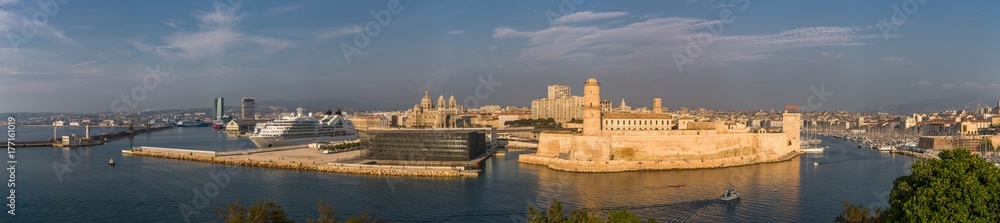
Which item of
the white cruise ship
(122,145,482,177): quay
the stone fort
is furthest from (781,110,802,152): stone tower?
the white cruise ship

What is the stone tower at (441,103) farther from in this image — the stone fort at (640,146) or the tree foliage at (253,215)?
the tree foliage at (253,215)

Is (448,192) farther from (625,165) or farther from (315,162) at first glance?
(315,162)

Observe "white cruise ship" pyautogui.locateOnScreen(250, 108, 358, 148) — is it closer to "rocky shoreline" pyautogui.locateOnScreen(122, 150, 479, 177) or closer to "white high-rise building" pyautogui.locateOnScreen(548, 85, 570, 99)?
"rocky shoreline" pyautogui.locateOnScreen(122, 150, 479, 177)

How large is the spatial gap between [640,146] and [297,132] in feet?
107

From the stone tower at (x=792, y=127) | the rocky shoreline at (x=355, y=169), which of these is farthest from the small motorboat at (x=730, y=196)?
the stone tower at (x=792, y=127)

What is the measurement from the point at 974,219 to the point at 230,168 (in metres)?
30.9

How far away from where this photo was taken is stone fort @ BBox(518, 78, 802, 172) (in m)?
31.5

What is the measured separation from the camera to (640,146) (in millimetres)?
32562

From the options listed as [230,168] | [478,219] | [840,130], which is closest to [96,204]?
[230,168]

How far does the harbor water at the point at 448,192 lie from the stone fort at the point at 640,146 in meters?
1.10

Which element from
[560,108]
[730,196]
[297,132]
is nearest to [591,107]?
[730,196]

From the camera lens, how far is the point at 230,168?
106ft

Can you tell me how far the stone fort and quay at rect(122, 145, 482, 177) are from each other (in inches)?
198

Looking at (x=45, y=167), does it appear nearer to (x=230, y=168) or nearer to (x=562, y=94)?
(x=230, y=168)
